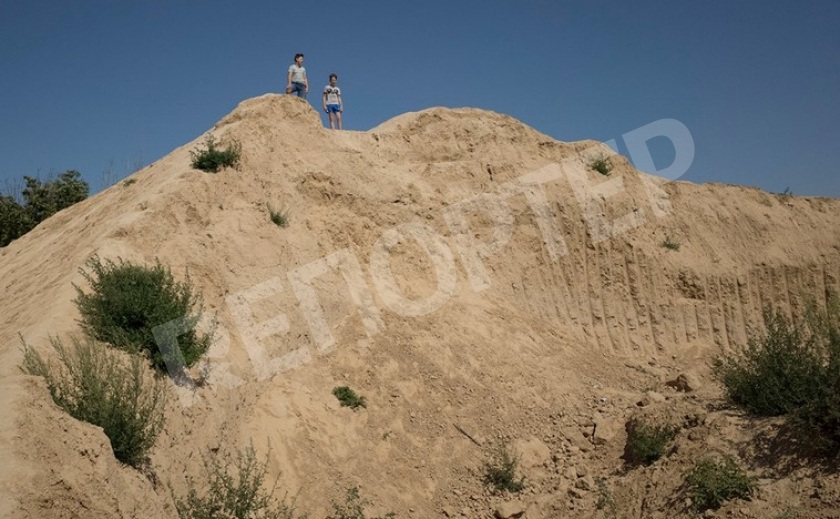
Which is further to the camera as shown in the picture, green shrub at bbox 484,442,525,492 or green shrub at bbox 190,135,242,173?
green shrub at bbox 190,135,242,173

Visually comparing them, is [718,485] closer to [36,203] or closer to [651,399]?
[651,399]

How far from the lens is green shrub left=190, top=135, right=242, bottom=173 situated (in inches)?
436

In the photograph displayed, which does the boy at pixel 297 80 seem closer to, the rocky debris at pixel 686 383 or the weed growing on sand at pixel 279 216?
the weed growing on sand at pixel 279 216

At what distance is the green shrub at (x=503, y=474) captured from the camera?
30.0 feet

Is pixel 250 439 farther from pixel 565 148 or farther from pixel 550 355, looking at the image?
pixel 565 148

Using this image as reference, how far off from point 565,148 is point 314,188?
7.50 meters

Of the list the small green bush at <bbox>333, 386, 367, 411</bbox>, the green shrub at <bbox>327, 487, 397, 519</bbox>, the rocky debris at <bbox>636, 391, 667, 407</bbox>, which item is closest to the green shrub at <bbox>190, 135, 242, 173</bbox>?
the small green bush at <bbox>333, 386, 367, 411</bbox>

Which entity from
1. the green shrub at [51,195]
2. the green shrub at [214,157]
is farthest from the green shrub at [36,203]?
the green shrub at [214,157]

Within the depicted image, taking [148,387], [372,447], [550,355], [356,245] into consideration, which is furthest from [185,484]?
[550,355]

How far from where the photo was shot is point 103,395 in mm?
5609

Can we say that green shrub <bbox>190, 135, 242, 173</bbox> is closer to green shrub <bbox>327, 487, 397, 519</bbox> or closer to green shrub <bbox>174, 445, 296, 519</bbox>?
green shrub <bbox>174, 445, 296, 519</bbox>

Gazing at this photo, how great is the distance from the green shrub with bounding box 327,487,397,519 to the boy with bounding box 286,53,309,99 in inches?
366

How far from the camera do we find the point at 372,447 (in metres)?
9.26

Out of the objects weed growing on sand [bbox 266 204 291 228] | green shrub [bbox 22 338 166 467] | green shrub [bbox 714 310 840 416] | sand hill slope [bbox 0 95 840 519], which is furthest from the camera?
weed growing on sand [bbox 266 204 291 228]
